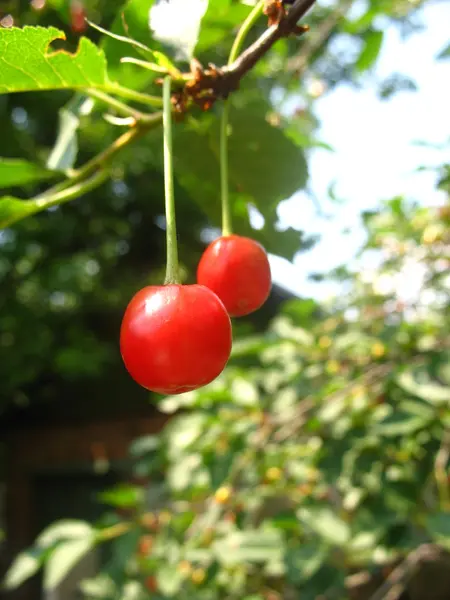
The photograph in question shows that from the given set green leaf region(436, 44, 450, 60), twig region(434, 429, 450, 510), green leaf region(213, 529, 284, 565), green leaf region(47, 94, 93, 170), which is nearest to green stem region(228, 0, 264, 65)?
green leaf region(47, 94, 93, 170)

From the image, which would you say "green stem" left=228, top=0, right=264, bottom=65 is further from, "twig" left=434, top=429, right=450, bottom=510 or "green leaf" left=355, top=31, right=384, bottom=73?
"twig" left=434, top=429, right=450, bottom=510

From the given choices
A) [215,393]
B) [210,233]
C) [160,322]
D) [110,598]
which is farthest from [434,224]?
[210,233]

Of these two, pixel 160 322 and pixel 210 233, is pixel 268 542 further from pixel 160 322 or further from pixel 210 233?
pixel 210 233

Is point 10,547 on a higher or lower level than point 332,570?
lower

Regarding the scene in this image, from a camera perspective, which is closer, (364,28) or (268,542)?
(268,542)

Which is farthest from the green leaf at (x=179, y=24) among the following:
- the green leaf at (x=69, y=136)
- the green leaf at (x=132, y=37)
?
the green leaf at (x=69, y=136)

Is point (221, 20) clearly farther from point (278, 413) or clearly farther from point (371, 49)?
point (278, 413)
